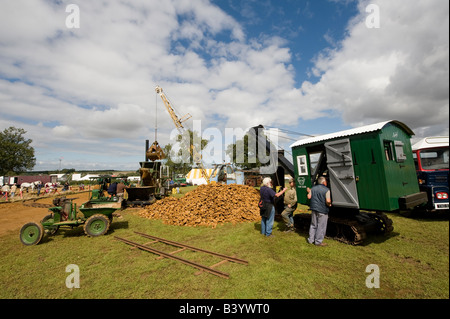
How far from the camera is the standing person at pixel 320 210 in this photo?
594 centimetres

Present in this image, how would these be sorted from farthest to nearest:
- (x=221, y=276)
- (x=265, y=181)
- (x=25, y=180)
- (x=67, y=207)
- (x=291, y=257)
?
(x=25, y=180) < (x=67, y=207) < (x=265, y=181) < (x=291, y=257) < (x=221, y=276)

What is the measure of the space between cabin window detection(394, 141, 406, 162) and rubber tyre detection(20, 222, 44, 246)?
1180 cm

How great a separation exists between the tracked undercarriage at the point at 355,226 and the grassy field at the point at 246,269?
0.29 m

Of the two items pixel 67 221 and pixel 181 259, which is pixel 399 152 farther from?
pixel 67 221

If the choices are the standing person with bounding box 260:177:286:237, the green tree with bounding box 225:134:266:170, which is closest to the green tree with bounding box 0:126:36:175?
the green tree with bounding box 225:134:266:170

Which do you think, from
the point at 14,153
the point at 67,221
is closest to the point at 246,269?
the point at 67,221

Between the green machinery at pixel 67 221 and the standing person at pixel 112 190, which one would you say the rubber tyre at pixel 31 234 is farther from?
the standing person at pixel 112 190

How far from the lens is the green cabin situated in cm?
552

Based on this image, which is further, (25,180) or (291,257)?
(25,180)

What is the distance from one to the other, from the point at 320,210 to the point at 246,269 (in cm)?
286

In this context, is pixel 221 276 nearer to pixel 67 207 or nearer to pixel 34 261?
pixel 34 261

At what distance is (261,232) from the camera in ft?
24.5
